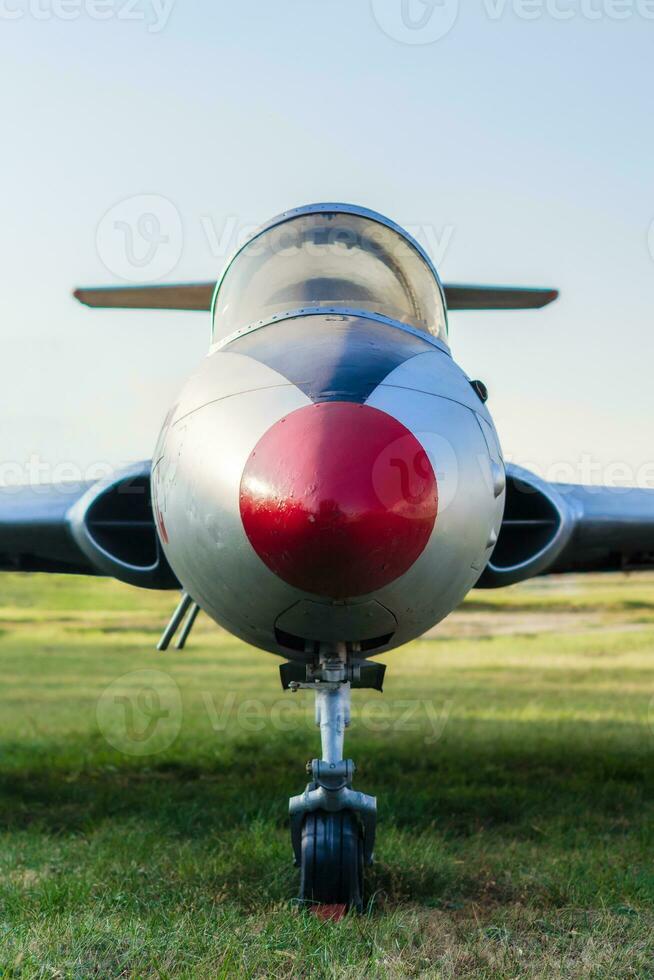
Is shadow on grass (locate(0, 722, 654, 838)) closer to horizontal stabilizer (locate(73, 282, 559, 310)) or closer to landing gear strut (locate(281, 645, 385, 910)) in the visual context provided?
landing gear strut (locate(281, 645, 385, 910))

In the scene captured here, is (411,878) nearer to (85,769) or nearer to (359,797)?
(359,797)

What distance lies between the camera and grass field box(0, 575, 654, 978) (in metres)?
3.26

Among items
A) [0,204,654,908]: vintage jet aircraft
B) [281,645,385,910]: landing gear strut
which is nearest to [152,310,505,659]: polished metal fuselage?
[0,204,654,908]: vintage jet aircraft

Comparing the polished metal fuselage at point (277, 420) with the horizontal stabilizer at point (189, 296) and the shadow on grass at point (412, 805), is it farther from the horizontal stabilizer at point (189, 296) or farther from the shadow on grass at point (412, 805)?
the horizontal stabilizer at point (189, 296)

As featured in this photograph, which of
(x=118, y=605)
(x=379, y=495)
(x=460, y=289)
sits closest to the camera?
(x=379, y=495)

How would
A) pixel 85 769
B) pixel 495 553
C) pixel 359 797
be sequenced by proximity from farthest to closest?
pixel 85 769 → pixel 495 553 → pixel 359 797

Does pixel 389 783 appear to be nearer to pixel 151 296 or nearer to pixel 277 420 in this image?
pixel 151 296

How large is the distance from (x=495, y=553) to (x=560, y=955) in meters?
2.73

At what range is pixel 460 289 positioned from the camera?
22.1 feet

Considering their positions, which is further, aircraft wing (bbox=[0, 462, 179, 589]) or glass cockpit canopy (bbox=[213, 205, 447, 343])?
aircraft wing (bbox=[0, 462, 179, 589])

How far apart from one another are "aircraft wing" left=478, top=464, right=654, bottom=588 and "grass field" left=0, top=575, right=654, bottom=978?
1.56 meters

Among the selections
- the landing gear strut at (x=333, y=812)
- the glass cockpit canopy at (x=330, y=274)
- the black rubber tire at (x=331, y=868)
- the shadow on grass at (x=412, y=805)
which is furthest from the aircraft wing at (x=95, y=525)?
the black rubber tire at (x=331, y=868)

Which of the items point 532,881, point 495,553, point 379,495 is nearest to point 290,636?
point 379,495

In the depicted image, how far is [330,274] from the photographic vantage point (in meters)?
4.58
